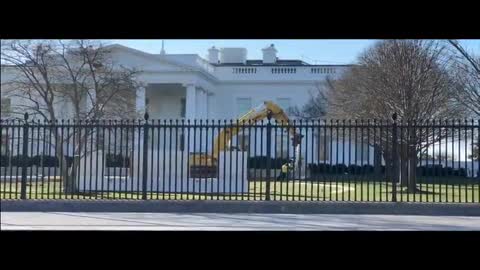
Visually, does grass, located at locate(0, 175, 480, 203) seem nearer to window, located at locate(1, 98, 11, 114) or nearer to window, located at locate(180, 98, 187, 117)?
window, located at locate(1, 98, 11, 114)

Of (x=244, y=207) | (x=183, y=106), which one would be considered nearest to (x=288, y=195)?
(x=244, y=207)

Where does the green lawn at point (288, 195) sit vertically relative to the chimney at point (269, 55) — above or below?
below

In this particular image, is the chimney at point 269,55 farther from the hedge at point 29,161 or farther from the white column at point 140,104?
the hedge at point 29,161

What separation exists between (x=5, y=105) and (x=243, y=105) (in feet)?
99.4

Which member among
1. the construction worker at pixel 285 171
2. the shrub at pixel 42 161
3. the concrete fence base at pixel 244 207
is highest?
the shrub at pixel 42 161

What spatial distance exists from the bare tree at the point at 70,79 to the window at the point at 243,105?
90.0ft

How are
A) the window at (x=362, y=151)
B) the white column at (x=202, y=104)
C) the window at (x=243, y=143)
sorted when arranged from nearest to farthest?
the window at (x=362, y=151)
the window at (x=243, y=143)
the white column at (x=202, y=104)

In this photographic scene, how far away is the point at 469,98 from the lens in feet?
75.4

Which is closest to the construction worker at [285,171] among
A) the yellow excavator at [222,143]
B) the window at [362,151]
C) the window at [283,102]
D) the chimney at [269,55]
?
the yellow excavator at [222,143]

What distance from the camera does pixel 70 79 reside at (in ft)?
84.4

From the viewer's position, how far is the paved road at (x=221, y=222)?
13.0m
